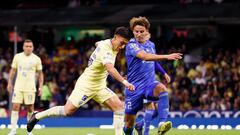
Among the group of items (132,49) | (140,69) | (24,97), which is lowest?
(24,97)

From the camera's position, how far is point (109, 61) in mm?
14445

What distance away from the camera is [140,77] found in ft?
51.1

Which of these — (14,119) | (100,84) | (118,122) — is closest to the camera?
(118,122)

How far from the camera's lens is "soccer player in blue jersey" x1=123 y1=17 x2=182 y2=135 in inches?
597

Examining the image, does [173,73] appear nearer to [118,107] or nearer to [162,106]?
[162,106]

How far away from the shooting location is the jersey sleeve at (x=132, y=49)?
1513 centimetres

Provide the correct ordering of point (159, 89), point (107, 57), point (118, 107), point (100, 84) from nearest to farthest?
point (107, 57) < point (118, 107) < point (100, 84) < point (159, 89)

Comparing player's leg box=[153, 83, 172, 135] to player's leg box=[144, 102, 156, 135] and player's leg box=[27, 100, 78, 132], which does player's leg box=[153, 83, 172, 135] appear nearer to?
player's leg box=[144, 102, 156, 135]

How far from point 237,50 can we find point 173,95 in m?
3.50

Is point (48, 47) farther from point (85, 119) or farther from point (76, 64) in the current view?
point (85, 119)

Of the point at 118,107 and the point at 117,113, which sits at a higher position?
the point at 118,107

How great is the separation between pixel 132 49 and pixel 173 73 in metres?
15.7

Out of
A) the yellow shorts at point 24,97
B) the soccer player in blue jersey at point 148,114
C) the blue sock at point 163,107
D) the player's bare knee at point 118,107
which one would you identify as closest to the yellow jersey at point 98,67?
the player's bare knee at point 118,107

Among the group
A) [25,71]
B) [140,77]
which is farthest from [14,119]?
[140,77]
